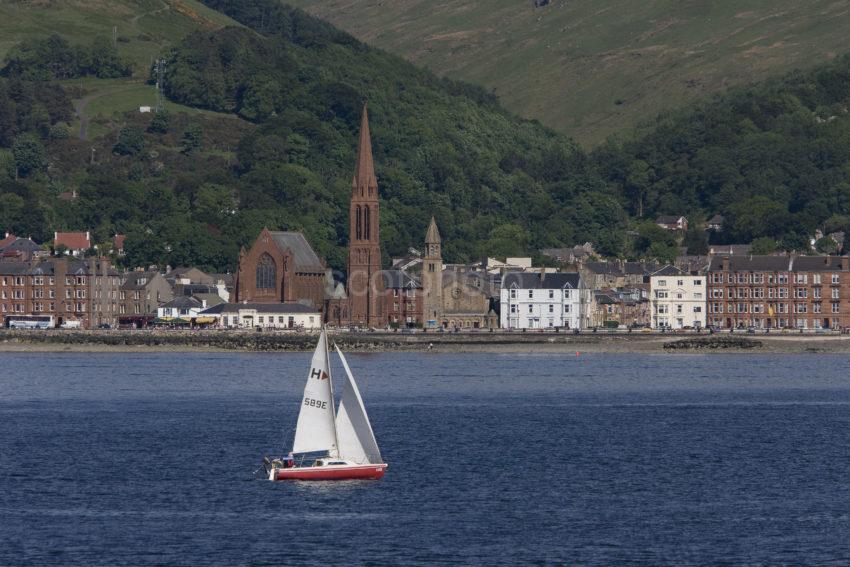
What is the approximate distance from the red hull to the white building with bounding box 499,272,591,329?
115 meters

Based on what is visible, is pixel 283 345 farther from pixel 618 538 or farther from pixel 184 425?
pixel 618 538

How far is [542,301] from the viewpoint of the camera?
178m

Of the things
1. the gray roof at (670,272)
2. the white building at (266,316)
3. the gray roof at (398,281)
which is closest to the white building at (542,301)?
the gray roof at (670,272)

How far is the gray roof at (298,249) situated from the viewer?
191000mm

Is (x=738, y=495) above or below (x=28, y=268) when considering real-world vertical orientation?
below

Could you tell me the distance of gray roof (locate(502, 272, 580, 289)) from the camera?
583 feet

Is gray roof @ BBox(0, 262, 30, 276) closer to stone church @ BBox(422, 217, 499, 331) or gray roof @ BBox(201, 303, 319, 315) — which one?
gray roof @ BBox(201, 303, 319, 315)

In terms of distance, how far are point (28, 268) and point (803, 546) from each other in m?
143

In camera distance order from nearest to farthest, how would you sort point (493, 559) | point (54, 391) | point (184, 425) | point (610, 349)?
1. point (493, 559)
2. point (184, 425)
3. point (54, 391)
4. point (610, 349)

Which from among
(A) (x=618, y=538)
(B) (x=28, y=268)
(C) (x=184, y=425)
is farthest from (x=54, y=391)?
(B) (x=28, y=268)

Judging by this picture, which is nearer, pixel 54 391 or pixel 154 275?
pixel 54 391

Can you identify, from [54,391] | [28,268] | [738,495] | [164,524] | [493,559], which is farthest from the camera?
[28,268]

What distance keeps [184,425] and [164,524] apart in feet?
95.9

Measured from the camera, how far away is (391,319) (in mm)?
188625
